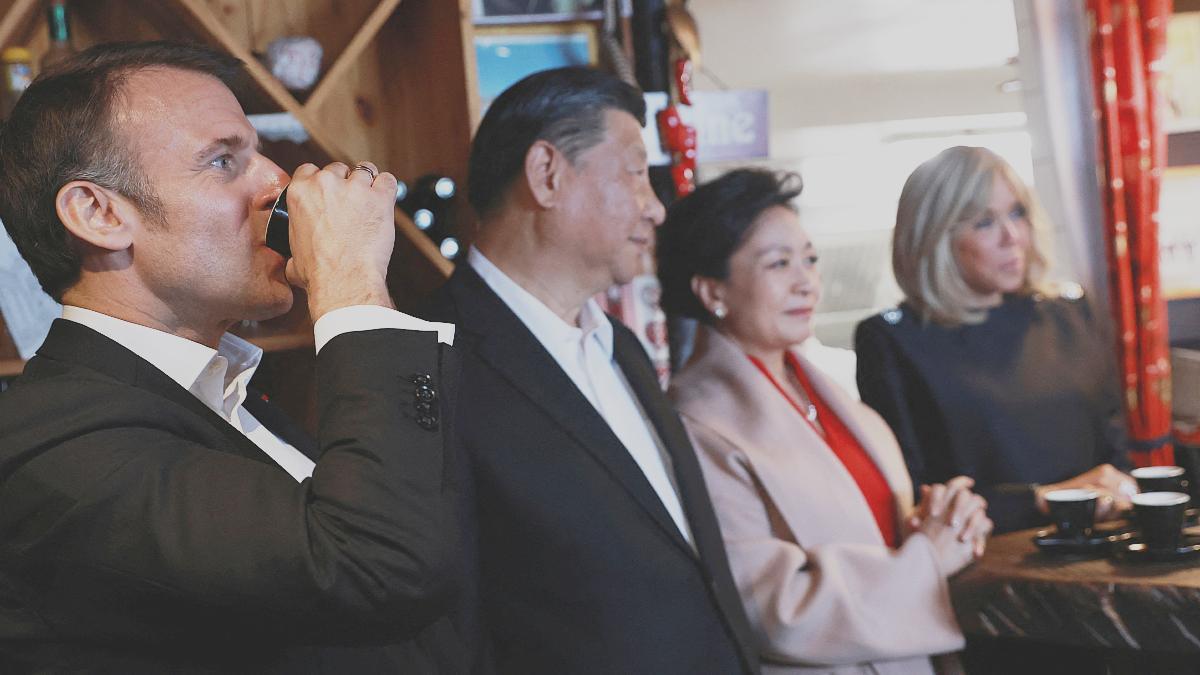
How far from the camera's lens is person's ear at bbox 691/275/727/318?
235 centimetres

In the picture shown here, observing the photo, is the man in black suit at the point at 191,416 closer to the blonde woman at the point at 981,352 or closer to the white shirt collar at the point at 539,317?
the white shirt collar at the point at 539,317

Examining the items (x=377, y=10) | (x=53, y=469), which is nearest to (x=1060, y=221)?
(x=377, y=10)

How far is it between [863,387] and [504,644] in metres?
1.12

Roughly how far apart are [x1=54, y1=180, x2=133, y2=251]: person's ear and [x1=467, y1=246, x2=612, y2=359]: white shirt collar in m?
0.88

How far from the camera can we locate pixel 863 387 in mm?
2580

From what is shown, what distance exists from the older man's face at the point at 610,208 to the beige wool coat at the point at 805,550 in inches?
12.7

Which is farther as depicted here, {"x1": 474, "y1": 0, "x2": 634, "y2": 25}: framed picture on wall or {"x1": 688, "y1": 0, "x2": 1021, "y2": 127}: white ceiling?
{"x1": 688, "y1": 0, "x2": 1021, "y2": 127}: white ceiling

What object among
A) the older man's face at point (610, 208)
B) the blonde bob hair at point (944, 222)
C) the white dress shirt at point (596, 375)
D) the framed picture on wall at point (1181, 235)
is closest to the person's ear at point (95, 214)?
the white dress shirt at point (596, 375)

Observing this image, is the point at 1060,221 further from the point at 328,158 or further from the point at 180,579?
the point at 180,579

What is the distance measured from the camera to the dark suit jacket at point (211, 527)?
98 centimetres

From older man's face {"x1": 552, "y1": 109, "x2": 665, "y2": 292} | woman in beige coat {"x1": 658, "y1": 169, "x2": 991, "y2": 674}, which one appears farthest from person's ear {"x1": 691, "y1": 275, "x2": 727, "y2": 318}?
older man's face {"x1": 552, "y1": 109, "x2": 665, "y2": 292}

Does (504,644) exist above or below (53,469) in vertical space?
below

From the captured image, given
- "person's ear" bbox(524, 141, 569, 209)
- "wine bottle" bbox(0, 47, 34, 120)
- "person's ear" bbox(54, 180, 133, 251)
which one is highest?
"wine bottle" bbox(0, 47, 34, 120)

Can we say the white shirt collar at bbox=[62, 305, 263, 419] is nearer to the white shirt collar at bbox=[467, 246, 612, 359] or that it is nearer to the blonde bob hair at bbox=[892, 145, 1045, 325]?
the white shirt collar at bbox=[467, 246, 612, 359]
